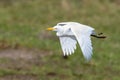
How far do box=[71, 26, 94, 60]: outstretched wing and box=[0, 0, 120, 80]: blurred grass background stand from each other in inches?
96.9

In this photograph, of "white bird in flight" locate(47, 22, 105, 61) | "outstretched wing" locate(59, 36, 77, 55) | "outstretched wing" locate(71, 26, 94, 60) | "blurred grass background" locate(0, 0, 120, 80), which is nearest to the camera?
"outstretched wing" locate(71, 26, 94, 60)

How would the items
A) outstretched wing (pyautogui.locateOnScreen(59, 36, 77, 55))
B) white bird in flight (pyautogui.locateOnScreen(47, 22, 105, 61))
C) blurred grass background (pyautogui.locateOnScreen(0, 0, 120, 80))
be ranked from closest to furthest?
1. white bird in flight (pyautogui.locateOnScreen(47, 22, 105, 61))
2. outstretched wing (pyautogui.locateOnScreen(59, 36, 77, 55))
3. blurred grass background (pyautogui.locateOnScreen(0, 0, 120, 80))

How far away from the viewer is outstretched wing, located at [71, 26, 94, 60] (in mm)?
5258

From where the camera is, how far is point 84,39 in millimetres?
5453

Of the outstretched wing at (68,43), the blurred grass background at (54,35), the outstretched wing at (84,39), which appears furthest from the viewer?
Result: the blurred grass background at (54,35)

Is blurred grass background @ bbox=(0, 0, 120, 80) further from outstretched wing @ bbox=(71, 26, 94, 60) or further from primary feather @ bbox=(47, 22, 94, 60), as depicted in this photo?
outstretched wing @ bbox=(71, 26, 94, 60)

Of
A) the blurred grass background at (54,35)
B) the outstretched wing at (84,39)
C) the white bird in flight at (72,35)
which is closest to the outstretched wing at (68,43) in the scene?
the white bird in flight at (72,35)

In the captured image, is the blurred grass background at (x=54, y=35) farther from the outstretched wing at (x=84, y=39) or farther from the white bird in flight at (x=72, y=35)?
the outstretched wing at (x=84, y=39)

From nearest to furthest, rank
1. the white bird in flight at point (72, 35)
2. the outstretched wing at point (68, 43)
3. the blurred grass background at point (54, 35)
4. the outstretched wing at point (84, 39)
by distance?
1. the outstretched wing at point (84, 39)
2. the white bird in flight at point (72, 35)
3. the outstretched wing at point (68, 43)
4. the blurred grass background at point (54, 35)

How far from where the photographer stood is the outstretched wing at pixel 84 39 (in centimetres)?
526

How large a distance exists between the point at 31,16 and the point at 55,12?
52 centimetres

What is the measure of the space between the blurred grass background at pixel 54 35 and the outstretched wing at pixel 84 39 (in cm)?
246

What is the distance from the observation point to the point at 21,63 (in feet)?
29.1

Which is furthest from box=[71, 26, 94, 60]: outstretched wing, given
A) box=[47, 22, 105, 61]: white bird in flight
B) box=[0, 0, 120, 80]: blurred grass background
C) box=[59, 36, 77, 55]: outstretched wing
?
box=[0, 0, 120, 80]: blurred grass background
